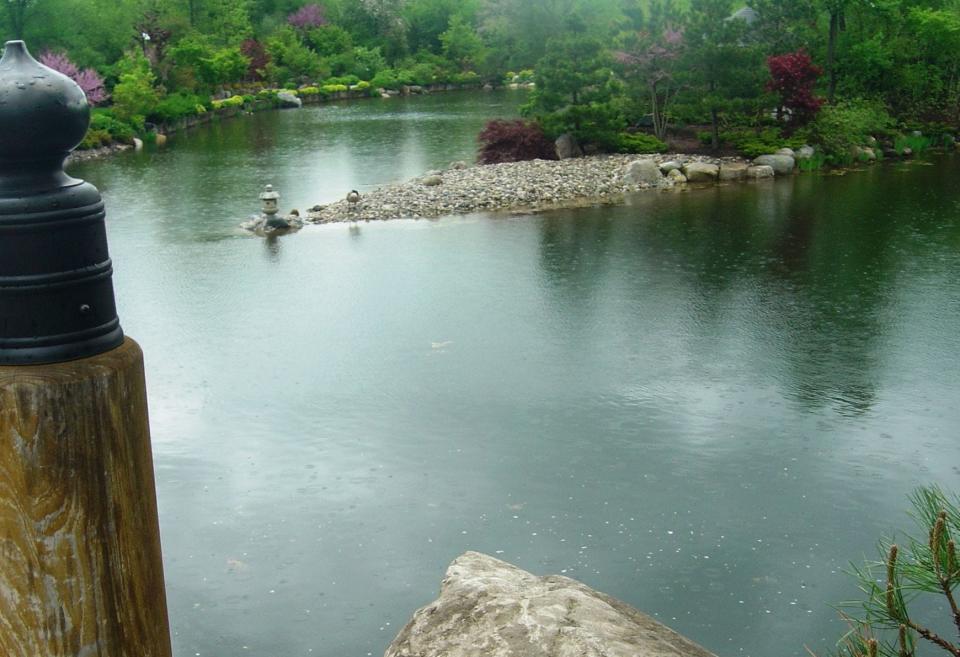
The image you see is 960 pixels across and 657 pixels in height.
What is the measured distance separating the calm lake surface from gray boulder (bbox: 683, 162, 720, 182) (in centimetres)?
290

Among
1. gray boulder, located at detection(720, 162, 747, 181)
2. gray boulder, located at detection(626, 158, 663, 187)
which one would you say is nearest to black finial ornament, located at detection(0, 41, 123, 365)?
gray boulder, located at detection(626, 158, 663, 187)

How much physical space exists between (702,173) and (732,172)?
0.57 meters

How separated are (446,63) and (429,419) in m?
37.3

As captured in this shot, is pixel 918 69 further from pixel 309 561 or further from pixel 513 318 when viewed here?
pixel 309 561

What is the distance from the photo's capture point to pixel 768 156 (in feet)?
51.4

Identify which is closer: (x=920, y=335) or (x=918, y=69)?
(x=920, y=335)

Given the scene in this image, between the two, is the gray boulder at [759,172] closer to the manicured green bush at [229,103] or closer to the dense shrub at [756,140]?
the dense shrub at [756,140]

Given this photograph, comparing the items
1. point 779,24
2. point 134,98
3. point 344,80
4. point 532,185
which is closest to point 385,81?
point 344,80

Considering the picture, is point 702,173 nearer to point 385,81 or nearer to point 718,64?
point 718,64

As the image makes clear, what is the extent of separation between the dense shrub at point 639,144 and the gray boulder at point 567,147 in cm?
72

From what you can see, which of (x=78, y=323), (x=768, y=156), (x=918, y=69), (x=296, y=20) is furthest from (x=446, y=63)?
(x=78, y=323)

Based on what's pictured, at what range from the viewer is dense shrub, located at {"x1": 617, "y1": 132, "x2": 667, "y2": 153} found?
1642 centimetres

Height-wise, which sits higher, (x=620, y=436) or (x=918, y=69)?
(x=918, y=69)

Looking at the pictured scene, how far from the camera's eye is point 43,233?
0.91 m
